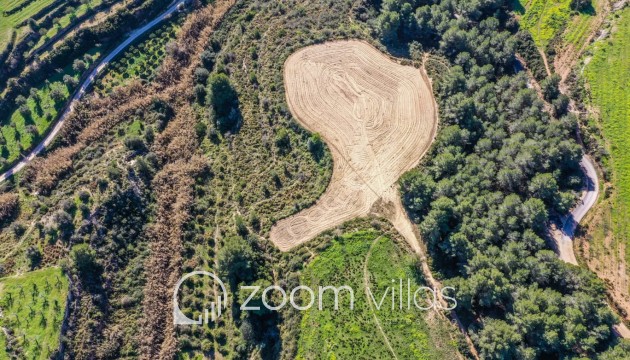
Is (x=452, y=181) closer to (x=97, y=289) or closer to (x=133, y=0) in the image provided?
(x=97, y=289)

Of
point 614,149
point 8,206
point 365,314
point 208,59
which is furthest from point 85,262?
point 614,149

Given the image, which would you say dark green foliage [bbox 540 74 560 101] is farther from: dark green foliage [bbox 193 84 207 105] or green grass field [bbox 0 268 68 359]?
green grass field [bbox 0 268 68 359]

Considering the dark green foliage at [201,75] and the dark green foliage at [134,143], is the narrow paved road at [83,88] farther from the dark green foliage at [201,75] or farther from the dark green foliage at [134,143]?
the dark green foliage at [201,75]

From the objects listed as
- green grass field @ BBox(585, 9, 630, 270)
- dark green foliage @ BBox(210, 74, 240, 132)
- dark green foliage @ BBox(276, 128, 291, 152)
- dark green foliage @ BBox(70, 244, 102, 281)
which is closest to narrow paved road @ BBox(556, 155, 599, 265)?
green grass field @ BBox(585, 9, 630, 270)

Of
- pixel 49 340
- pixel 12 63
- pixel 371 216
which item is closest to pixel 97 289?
pixel 49 340

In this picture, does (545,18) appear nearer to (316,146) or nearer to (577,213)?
(577,213)

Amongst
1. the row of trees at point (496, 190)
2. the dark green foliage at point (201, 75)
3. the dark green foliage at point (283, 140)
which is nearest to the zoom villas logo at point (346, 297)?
the row of trees at point (496, 190)
